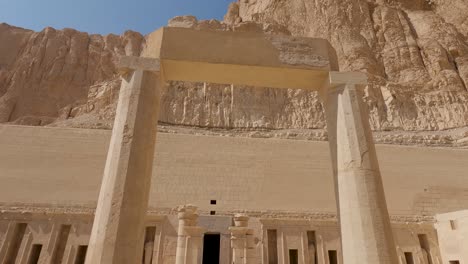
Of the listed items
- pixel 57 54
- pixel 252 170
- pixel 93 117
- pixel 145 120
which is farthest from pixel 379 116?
pixel 57 54

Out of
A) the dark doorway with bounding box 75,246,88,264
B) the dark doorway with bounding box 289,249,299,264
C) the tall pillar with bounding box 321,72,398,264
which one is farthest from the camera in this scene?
the dark doorway with bounding box 289,249,299,264

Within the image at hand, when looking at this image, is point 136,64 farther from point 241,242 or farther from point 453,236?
point 453,236

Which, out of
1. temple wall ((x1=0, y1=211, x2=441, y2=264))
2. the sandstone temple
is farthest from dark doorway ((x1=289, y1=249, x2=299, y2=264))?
temple wall ((x1=0, y1=211, x2=441, y2=264))

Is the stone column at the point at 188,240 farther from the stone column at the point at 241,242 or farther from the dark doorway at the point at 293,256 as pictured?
the dark doorway at the point at 293,256

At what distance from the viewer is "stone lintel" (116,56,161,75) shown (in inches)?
189

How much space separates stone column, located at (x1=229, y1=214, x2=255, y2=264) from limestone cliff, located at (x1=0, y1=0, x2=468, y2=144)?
11579 mm

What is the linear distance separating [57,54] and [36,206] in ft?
60.3

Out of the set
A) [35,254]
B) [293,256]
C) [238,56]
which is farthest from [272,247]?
[238,56]

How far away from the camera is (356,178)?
173 inches

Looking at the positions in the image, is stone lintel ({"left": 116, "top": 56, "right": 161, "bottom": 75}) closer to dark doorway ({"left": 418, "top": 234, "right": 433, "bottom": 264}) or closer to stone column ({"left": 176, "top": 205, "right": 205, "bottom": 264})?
stone column ({"left": 176, "top": 205, "right": 205, "bottom": 264})

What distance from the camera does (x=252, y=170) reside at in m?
14.7

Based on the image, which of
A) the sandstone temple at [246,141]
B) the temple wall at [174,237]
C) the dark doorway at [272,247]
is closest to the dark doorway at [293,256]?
the sandstone temple at [246,141]

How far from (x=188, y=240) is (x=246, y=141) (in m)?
7.24

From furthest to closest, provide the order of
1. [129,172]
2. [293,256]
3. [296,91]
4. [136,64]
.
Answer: [296,91] < [293,256] < [136,64] < [129,172]
